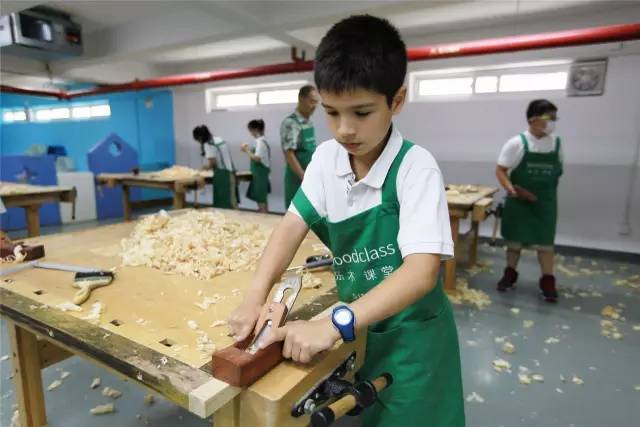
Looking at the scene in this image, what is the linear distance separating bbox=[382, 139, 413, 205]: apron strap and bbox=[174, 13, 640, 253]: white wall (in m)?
5.25

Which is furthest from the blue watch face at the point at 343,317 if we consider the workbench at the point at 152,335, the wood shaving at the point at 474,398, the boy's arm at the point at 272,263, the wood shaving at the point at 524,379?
the wood shaving at the point at 524,379

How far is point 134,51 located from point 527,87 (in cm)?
616

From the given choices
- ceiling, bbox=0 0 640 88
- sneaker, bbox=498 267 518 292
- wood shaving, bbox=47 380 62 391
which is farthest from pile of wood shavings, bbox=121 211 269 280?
sneaker, bbox=498 267 518 292

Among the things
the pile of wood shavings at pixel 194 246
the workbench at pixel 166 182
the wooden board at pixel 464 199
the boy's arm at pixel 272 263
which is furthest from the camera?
the workbench at pixel 166 182

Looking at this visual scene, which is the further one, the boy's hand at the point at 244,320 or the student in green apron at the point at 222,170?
the student in green apron at the point at 222,170

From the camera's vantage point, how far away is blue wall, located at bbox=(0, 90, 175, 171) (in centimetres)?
912

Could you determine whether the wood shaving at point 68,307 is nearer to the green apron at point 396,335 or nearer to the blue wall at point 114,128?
the green apron at point 396,335

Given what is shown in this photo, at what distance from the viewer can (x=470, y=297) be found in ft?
11.8

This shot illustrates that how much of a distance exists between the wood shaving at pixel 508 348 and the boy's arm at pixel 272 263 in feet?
7.40

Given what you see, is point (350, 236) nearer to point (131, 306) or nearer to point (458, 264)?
point (131, 306)

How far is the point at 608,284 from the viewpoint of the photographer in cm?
403

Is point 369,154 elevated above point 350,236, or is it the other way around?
point 369,154

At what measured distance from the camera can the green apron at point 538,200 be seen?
3418 mm

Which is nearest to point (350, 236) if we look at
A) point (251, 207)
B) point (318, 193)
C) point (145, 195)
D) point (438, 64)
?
point (318, 193)
